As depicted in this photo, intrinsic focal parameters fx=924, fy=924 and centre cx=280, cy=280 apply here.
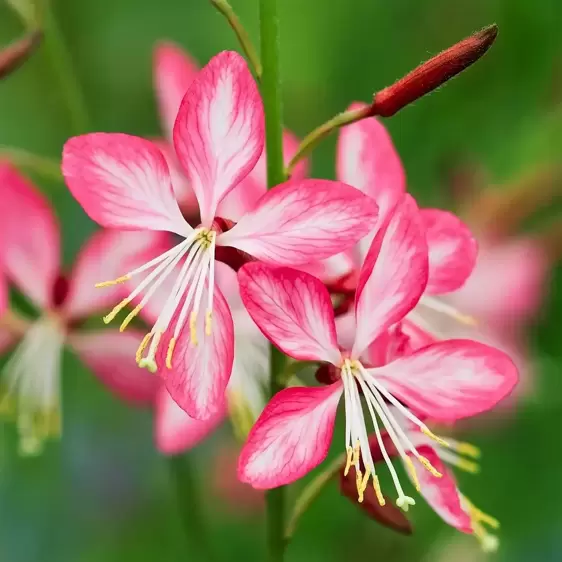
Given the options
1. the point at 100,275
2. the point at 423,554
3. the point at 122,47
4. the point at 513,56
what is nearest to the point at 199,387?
the point at 100,275

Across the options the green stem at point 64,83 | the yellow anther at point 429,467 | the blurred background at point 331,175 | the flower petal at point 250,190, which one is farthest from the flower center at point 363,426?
the blurred background at point 331,175

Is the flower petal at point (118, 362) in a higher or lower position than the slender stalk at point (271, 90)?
lower

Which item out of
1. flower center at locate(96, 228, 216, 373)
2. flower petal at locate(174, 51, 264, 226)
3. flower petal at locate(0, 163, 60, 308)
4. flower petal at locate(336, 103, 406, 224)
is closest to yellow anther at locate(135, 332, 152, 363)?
flower center at locate(96, 228, 216, 373)

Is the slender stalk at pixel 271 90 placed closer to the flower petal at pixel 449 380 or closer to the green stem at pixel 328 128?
the green stem at pixel 328 128

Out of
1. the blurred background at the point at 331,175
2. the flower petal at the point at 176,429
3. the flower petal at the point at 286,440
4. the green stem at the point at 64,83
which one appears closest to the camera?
the flower petal at the point at 286,440

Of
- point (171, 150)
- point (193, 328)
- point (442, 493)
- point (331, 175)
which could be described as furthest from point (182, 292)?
point (331, 175)

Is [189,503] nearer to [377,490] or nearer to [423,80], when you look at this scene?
[377,490]
